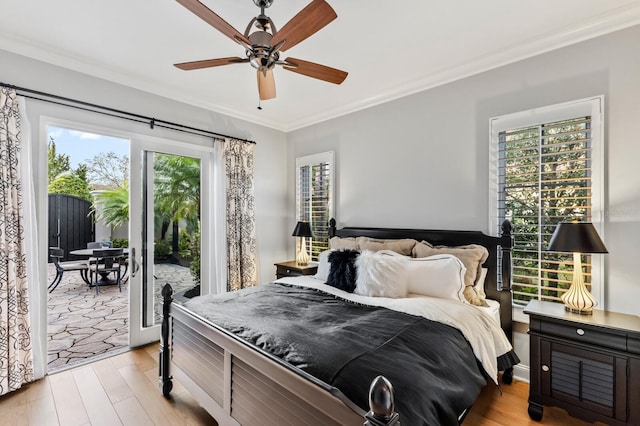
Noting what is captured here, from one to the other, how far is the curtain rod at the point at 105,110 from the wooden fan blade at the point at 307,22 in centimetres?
210

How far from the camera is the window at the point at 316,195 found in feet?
13.8

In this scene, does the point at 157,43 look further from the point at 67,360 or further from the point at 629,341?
the point at 629,341

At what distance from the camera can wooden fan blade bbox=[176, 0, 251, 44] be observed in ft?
4.95

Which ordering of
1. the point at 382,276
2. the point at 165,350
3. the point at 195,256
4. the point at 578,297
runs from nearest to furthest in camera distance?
the point at 578,297 → the point at 165,350 → the point at 382,276 → the point at 195,256

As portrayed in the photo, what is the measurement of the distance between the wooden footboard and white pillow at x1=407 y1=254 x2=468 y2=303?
1.46 meters

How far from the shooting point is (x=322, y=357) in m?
1.44

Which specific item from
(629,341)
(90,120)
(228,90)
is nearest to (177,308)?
(90,120)

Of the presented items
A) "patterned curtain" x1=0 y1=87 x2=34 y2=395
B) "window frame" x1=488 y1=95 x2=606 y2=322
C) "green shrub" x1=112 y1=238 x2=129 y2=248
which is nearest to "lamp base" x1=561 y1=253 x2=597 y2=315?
"window frame" x1=488 y1=95 x2=606 y2=322

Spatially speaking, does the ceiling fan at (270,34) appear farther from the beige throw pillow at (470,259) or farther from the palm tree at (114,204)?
the palm tree at (114,204)

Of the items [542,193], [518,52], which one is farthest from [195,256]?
[518,52]

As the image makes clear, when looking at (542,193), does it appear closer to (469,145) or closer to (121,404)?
(469,145)

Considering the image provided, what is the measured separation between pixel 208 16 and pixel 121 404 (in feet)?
8.91

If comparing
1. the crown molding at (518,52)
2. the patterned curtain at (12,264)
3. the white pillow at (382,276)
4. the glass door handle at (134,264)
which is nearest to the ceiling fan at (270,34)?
the crown molding at (518,52)

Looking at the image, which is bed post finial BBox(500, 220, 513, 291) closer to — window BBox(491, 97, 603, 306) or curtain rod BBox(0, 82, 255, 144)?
window BBox(491, 97, 603, 306)
